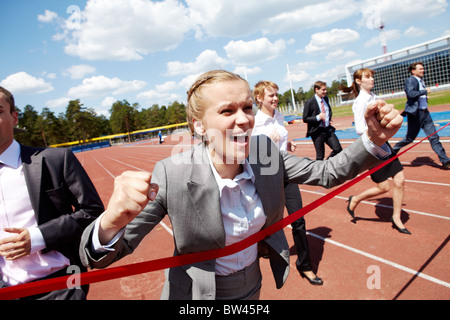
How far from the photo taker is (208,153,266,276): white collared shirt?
1.50 m

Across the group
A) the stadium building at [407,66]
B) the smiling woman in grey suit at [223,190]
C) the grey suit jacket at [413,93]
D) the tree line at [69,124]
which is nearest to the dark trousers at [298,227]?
the smiling woman in grey suit at [223,190]

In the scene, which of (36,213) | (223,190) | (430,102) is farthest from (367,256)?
(430,102)

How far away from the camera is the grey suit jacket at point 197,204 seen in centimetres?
142

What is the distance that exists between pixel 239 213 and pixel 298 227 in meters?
1.91

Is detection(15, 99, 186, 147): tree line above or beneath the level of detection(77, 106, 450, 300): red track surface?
above

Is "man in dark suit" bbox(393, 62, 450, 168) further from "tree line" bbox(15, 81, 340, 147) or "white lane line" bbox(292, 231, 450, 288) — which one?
"tree line" bbox(15, 81, 340, 147)

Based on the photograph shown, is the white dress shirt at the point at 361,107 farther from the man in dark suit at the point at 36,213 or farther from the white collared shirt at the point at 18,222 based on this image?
the white collared shirt at the point at 18,222

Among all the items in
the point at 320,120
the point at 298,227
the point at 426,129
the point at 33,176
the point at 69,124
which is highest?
the point at 69,124

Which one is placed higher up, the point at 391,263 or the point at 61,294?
the point at 61,294

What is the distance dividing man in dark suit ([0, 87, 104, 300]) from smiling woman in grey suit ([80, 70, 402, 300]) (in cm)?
62

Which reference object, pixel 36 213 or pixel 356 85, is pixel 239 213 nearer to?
pixel 36 213

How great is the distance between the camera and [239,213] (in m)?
1.52

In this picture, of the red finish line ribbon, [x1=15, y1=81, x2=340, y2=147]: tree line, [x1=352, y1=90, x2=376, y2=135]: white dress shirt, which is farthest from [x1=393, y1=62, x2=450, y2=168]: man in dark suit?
[x1=15, y1=81, x2=340, y2=147]: tree line
